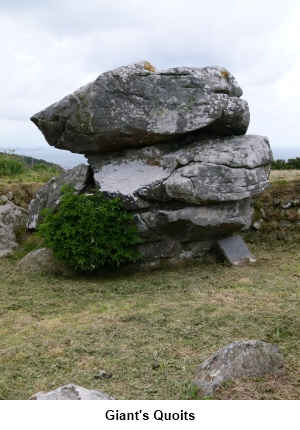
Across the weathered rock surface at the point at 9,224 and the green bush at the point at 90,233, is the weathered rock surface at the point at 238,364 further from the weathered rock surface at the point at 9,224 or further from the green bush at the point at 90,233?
the weathered rock surface at the point at 9,224

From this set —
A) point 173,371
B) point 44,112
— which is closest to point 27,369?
point 173,371

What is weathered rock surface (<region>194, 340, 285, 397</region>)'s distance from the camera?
4.52 metres

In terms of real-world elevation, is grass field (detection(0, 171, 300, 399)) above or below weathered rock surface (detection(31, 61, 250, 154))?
below

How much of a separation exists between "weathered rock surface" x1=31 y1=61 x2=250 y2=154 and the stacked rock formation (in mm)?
21

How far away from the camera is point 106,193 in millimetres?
10070

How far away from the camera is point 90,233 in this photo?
966cm

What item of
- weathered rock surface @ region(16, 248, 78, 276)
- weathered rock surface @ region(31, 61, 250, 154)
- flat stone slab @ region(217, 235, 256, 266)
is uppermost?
weathered rock surface @ region(31, 61, 250, 154)

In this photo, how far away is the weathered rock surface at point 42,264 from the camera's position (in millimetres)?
10242

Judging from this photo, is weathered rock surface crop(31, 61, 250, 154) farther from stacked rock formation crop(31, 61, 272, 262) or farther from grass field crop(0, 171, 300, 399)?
grass field crop(0, 171, 300, 399)

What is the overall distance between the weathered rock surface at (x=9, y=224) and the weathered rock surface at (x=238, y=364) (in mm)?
7859

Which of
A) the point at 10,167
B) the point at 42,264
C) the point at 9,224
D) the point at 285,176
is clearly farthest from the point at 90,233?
the point at 285,176

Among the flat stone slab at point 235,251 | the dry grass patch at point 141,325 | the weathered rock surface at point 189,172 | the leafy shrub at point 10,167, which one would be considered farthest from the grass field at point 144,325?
the leafy shrub at point 10,167

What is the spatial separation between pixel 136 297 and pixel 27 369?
3370mm

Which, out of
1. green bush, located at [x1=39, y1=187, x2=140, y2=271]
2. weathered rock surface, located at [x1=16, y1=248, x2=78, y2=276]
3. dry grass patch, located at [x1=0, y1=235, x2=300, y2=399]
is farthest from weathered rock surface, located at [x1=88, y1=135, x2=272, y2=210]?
weathered rock surface, located at [x1=16, y1=248, x2=78, y2=276]
